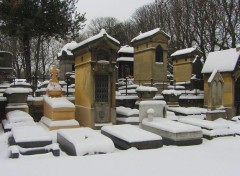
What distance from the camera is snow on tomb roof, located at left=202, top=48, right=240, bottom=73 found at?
16.9 metres

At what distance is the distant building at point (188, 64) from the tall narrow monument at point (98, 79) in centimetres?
1072

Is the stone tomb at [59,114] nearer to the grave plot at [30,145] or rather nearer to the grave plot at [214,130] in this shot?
the grave plot at [30,145]

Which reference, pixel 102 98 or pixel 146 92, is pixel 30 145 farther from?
pixel 146 92

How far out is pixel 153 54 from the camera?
20766mm

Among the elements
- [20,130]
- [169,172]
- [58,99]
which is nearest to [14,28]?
[58,99]

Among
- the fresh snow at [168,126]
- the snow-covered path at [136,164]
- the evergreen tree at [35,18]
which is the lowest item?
the snow-covered path at [136,164]

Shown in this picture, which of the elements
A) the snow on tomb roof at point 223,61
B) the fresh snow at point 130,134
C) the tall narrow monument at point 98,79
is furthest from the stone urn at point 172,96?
the fresh snow at point 130,134

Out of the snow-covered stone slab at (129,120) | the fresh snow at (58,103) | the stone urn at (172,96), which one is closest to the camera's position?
the fresh snow at (58,103)

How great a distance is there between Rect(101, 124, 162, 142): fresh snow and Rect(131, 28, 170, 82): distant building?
10371 millimetres

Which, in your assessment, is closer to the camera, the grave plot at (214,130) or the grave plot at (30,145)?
the grave plot at (30,145)

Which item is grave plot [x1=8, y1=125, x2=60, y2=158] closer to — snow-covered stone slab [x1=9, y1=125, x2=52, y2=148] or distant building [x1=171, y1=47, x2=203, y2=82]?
snow-covered stone slab [x1=9, y1=125, x2=52, y2=148]

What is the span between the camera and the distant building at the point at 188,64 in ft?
75.8

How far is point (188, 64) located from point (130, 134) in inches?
592

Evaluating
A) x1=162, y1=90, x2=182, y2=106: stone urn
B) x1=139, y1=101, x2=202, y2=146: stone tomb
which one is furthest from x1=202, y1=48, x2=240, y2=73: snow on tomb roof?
x1=139, y1=101, x2=202, y2=146: stone tomb
